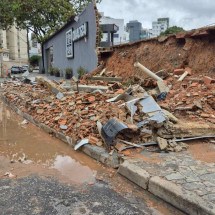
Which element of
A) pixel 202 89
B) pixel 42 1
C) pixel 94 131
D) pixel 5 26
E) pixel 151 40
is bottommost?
pixel 94 131

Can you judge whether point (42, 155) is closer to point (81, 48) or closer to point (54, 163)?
point (54, 163)

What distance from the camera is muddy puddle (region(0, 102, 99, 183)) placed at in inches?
187

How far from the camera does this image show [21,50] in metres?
70.6

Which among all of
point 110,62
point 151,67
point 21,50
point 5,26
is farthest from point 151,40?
point 21,50

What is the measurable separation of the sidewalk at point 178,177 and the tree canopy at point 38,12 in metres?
26.4

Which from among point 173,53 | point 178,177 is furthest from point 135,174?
point 173,53

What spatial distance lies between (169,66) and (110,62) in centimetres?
519

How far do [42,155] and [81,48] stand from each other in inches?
556

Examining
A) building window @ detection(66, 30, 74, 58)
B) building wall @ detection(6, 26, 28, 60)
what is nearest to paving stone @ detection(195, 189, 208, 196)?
building window @ detection(66, 30, 74, 58)

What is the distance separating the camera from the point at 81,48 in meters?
18.9

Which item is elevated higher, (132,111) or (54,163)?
(132,111)

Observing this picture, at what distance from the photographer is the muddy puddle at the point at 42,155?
474 cm

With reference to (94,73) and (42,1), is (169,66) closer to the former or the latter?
(94,73)

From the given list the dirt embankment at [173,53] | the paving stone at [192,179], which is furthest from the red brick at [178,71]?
the paving stone at [192,179]
